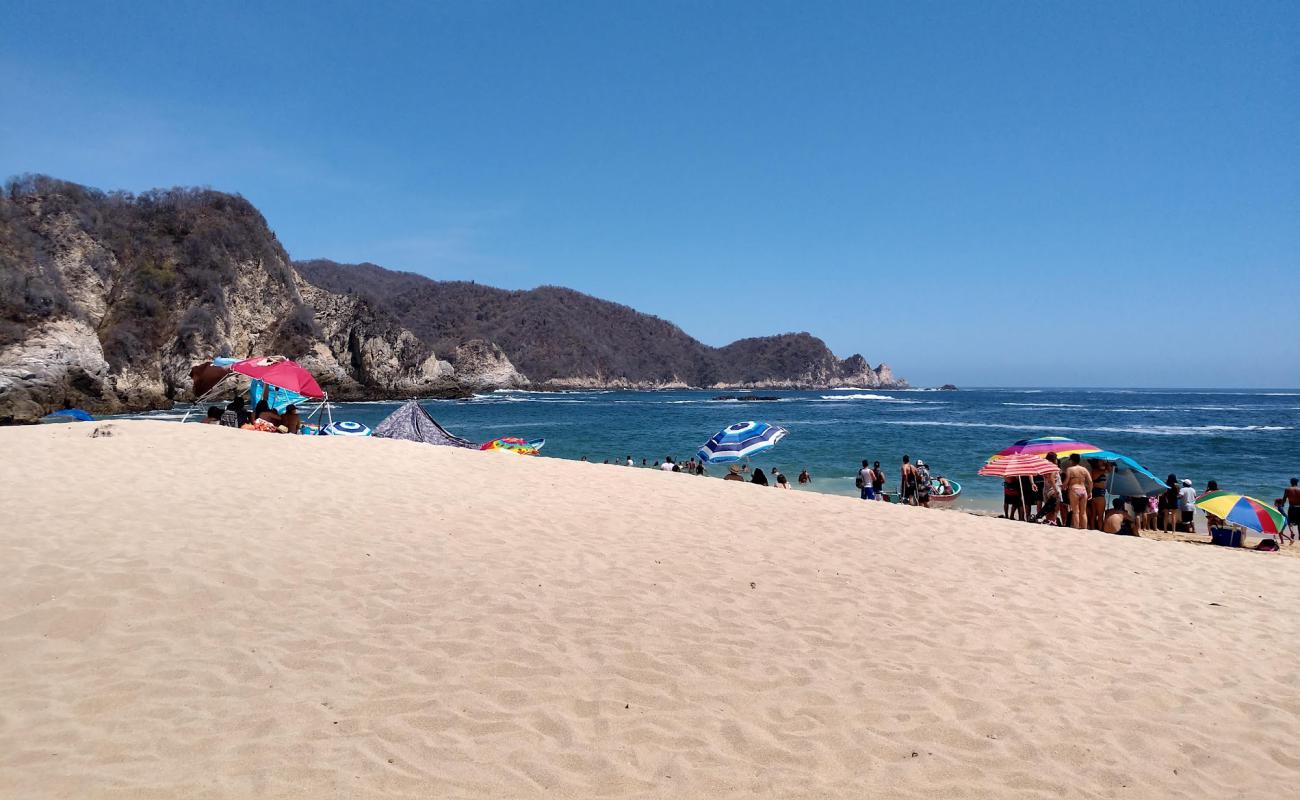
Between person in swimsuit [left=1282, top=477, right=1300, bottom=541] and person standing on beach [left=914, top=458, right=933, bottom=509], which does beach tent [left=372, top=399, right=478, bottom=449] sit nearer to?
person standing on beach [left=914, top=458, right=933, bottom=509]

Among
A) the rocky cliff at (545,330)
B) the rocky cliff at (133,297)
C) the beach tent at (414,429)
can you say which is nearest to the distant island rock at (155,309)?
the rocky cliff at (133,297)

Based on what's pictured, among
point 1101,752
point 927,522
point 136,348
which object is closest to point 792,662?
point 1101,752

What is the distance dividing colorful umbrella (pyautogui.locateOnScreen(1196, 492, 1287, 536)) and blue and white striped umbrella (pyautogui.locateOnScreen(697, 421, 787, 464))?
27.9 ft

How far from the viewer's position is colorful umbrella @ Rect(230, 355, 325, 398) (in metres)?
13.7

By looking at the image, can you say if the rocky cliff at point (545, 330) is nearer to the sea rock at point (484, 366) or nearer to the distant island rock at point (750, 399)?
the sea rock at point (484, 366)

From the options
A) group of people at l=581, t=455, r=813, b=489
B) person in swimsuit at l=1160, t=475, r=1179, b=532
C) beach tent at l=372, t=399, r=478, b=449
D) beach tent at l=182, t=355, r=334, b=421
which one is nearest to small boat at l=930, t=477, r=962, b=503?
group of people at l=581, t=455, r=813, b=489

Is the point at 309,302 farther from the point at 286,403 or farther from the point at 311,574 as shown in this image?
the point at 311,574

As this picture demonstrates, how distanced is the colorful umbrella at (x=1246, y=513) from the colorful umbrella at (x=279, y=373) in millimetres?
17205

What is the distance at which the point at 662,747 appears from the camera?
3.27 m

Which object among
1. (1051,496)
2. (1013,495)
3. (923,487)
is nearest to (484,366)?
(923,487)

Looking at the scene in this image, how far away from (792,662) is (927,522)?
17.5ft

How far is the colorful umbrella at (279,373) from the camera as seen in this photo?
45.0 feet

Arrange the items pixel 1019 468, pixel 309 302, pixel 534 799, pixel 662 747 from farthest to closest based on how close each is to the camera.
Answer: pixel 309 302 → pixel 1019 468 → pixel 662 747 → pixel 534 799

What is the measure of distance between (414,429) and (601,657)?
52.7ft
